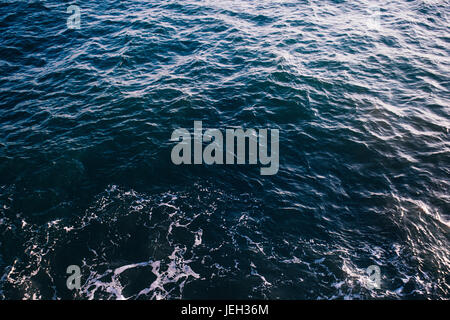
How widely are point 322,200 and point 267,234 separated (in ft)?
11.4

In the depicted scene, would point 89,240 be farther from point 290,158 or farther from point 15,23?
point 15,23

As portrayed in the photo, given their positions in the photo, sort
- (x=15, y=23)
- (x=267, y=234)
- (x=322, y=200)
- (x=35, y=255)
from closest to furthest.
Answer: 1. (x=35, y=255)
2. (x=267, y=234)
3. (x=322, y=200)
4. (x=15, y=23)

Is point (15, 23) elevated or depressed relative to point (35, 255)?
elevated

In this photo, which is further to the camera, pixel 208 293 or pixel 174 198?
pixel 174 198

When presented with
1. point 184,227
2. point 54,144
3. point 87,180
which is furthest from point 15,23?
point 184,227

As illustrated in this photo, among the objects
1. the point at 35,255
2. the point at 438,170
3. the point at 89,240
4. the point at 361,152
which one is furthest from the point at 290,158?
the point at 35,255

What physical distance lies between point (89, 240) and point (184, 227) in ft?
13.7

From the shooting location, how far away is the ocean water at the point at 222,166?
1089cm

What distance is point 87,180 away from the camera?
14.0 metres

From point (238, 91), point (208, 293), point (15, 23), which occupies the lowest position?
point (208, 293)

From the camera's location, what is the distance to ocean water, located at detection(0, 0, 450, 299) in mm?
10891

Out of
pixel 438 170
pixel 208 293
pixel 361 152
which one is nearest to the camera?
pixel 208 293

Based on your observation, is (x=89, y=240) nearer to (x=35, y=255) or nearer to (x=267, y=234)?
(x=35, y=255)

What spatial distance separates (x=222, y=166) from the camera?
49.3ft
